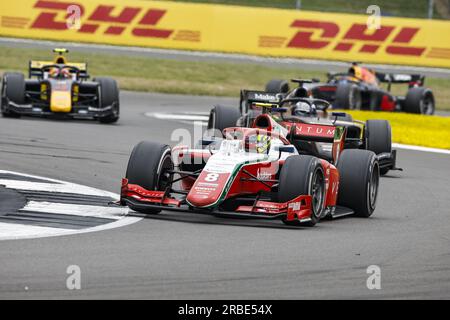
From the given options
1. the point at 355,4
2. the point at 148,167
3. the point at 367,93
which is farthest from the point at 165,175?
the point at 355,4

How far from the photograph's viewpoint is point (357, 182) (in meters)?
12.6

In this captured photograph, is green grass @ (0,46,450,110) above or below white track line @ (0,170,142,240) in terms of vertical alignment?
above

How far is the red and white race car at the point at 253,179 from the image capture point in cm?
1131

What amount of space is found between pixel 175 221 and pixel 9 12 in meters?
24.9

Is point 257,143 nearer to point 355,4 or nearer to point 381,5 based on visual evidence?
point 355,4

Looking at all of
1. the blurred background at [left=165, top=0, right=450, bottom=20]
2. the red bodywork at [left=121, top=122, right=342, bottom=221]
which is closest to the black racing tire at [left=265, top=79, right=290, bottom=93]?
the red bodywork at [left=121, top=122, right=342, bottom=221]

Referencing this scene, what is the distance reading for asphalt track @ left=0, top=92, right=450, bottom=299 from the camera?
322 inches

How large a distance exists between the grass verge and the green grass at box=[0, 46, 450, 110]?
6579mm

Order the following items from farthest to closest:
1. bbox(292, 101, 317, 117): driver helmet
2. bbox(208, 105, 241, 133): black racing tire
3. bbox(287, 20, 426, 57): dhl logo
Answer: bbox(287, 20, 426, 57): dhl logo → bbox(208, 105, 241, 133): black racing tire → bbox(292, 101, 317, 117): driver helmet

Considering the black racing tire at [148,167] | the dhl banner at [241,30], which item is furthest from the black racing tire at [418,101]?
the black racing tire at [148,167]

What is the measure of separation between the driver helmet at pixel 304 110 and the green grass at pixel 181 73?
1618 cm

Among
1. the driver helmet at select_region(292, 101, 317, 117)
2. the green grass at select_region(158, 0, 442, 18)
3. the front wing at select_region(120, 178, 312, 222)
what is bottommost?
the front wing at select_region(120, 178, 312, 222)

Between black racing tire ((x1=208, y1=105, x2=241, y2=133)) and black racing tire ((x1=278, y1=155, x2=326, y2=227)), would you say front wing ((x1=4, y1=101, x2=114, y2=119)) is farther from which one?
black racing tire ((x1=278, y1=155, x2=326, y2=227))
